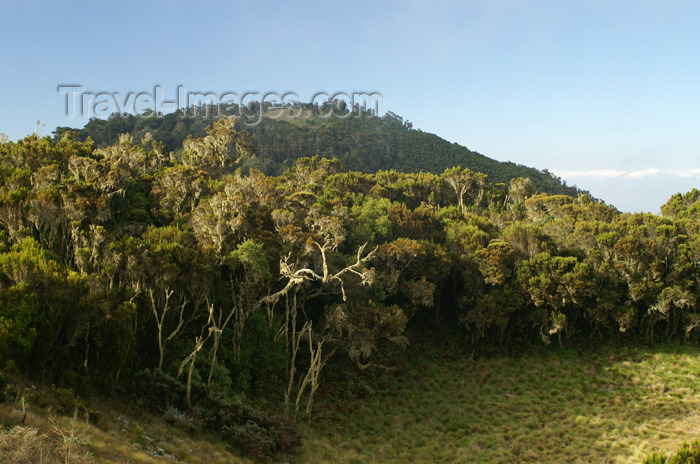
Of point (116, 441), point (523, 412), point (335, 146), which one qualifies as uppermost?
point (335, 146)

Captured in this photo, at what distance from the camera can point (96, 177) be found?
33000mm

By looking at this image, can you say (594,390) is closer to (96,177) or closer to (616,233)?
(616,233)

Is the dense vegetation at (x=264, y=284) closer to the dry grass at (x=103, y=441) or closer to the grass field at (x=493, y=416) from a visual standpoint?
the dry grass at (x=103, y=441)

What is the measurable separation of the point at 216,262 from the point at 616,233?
2927cm

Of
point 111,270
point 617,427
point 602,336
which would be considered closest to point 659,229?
point 602,336

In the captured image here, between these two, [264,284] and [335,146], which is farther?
[335,146]

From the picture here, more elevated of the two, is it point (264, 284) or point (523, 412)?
point (264, 284)

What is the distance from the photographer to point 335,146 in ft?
391

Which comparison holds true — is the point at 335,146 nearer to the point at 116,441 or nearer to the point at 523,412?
the point at 523,412

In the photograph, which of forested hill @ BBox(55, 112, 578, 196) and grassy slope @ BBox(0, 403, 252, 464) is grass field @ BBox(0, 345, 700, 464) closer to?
grassy slope @ BBox(0, 403, 252, 464)

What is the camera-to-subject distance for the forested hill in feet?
337

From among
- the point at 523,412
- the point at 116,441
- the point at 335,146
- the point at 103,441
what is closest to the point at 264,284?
the point at 116,441

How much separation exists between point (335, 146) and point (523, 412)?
99.8m

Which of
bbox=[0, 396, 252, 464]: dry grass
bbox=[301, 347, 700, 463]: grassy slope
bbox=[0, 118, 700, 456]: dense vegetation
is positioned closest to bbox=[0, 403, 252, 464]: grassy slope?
bbox=[0, 396, 252, 464]: dry grass
